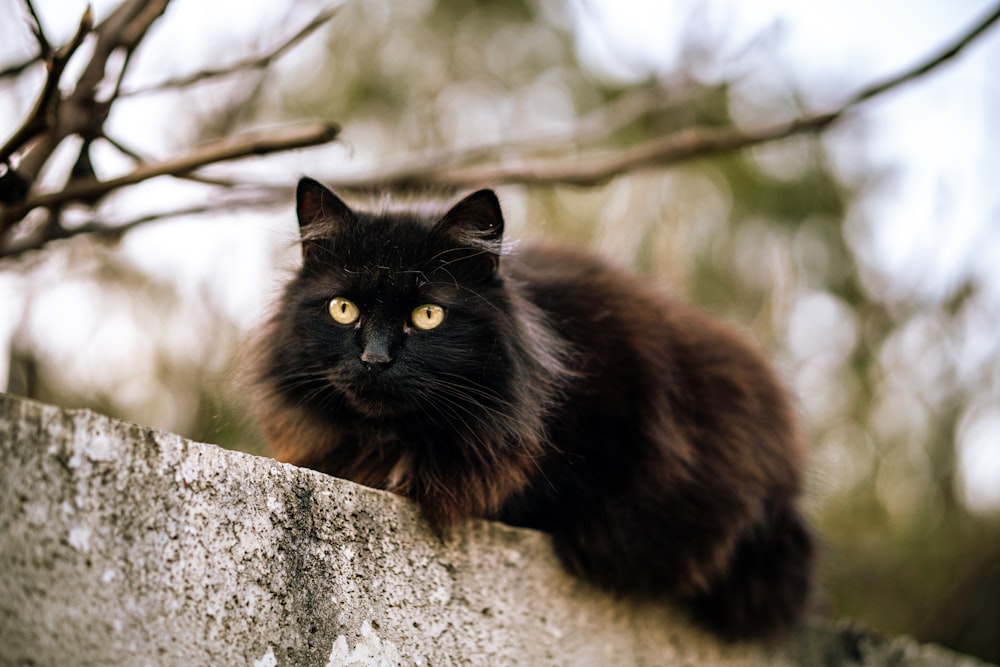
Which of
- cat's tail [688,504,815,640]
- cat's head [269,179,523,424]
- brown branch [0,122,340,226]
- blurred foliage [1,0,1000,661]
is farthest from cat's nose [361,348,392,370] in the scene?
blurred foliage [1,0,1000,661]

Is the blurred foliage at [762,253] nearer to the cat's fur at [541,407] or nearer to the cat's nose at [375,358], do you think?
the cat's fur at [541,407]

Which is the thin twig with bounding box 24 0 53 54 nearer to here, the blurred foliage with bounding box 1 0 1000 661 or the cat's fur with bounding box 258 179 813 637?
the cat's fur with bounding box 258 179 813 637

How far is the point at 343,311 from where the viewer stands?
2508 millimetres

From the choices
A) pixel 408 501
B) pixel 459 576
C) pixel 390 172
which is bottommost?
pixel 459 576

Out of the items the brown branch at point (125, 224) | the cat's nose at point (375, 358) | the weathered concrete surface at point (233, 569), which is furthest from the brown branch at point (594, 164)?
the weathered concrete surface at point (233, 569)

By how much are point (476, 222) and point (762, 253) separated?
19.8ft

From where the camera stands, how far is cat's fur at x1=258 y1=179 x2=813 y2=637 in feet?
8.15

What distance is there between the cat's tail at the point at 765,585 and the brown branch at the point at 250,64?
2257 millimetres

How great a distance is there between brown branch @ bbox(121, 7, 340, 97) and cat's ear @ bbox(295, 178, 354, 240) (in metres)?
0.46

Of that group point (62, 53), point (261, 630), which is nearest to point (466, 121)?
point (62, 53)

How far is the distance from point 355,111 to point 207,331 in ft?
9.31

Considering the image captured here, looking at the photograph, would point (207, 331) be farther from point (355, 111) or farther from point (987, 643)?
point (987, 643)

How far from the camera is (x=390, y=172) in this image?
3670 millimetres

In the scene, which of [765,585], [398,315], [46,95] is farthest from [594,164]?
[46,95]
